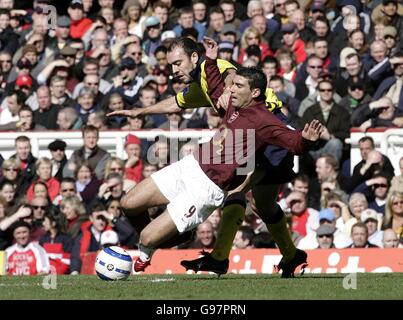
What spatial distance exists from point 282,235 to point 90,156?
668 centimetres

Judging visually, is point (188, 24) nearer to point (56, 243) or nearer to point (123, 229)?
point (123, 229)

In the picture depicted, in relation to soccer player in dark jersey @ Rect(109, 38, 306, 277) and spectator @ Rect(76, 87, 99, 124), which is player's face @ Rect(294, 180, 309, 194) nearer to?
spectator @ Rect(76, 87, 99, 124)

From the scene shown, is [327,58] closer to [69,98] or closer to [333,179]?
[333,179]

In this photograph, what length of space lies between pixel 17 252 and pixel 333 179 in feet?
14.5

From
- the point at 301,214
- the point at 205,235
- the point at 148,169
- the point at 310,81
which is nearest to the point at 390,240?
the point at 301,214

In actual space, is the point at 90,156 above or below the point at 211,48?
below

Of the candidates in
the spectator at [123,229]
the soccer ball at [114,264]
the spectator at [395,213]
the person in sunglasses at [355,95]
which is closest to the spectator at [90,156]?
the spectator at [123,229]

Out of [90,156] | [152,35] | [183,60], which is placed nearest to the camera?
[183,60]

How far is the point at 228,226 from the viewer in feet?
46.7

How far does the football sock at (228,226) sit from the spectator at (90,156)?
6216 mm

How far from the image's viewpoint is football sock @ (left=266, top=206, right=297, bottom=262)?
14.4 meters

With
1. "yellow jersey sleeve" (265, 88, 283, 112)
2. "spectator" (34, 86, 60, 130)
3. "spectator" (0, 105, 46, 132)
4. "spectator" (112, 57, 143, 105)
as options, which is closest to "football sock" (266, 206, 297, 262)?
"yellow jersey sleeve" (265, 88, 283, 112)

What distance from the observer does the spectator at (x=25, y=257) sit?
59.3 feet
